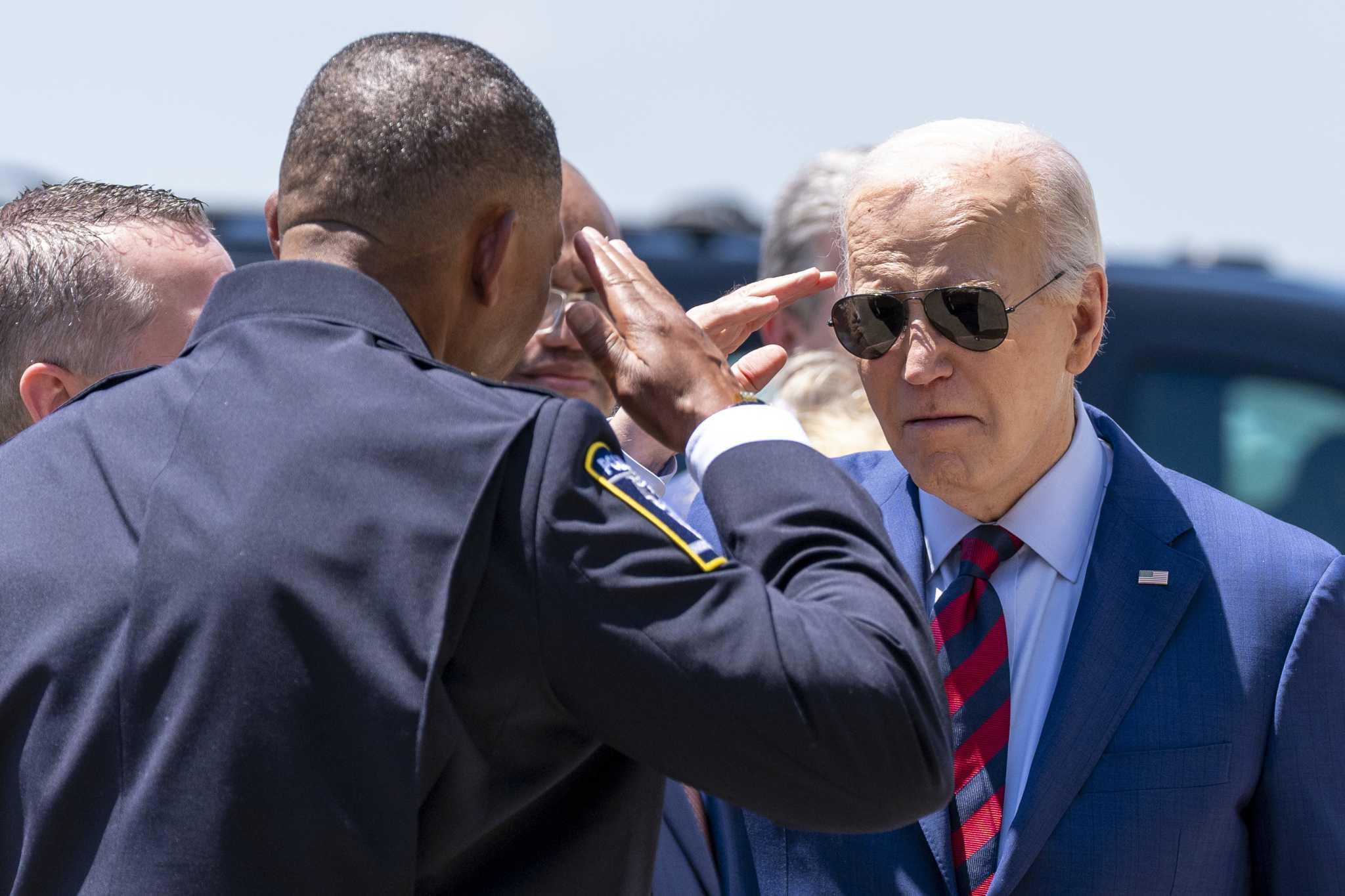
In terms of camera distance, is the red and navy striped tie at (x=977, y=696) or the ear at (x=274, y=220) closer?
the ear at (x=274, y=220)

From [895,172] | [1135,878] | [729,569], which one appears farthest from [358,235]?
[1135,878]

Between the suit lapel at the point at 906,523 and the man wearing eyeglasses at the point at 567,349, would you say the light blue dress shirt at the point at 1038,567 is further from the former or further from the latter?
the man wearing eyeglasses at the point at 567,349

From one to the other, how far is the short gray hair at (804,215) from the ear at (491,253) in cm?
219

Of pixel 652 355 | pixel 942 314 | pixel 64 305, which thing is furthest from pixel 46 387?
pixel 942 314

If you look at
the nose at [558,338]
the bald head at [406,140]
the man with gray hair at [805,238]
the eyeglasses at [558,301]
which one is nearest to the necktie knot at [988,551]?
the bald head at [406,140]

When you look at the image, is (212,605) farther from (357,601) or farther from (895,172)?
(895,172)

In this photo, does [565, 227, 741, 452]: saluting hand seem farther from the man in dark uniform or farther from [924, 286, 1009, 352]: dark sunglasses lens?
[924, 286, 1009, 352]: dark sunglasses lens

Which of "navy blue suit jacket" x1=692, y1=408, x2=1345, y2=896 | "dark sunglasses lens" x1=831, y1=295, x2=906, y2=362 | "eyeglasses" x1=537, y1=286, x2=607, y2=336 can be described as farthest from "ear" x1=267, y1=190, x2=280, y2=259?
"eyeglasses" x1=537, y1=286, x2=607, y2=336

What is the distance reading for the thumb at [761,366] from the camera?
83.5 inches

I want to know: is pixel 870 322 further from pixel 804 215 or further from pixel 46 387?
pixel 804 215

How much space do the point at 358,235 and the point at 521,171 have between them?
0.21 metres

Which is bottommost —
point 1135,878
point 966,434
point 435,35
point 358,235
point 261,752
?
point 1135,878

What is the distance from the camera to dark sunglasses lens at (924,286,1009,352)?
2.31 m

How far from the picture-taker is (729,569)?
1591 millimetres
